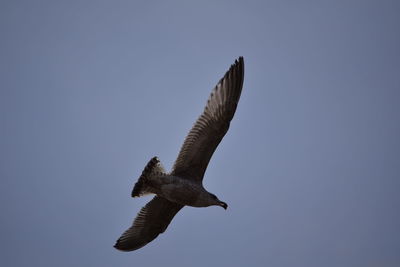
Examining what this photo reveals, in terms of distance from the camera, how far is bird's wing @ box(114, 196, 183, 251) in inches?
384

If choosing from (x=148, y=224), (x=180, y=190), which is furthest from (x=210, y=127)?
(x=148, y=224)

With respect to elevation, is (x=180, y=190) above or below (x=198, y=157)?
below

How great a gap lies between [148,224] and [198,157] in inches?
88.2

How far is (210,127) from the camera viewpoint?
8898 millimetres

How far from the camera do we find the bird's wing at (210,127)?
891cm

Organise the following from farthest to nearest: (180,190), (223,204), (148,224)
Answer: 1. (148,224)
2. (223,204)
3. (180,190)

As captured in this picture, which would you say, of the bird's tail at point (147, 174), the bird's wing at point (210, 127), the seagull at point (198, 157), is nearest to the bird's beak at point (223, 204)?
the seagull at point (198, 157)

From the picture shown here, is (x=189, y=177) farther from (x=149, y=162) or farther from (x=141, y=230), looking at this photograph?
(x=141, y=230)

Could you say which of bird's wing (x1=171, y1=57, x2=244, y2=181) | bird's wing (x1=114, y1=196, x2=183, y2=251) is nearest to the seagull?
bird's wing (x1=171, y1=57, x2=244, y2=181)

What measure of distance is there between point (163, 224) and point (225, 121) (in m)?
3.07

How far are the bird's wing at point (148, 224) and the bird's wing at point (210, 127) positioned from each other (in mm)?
1112

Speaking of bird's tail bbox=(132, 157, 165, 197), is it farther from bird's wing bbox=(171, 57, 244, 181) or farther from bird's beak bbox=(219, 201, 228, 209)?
bird's beak bbox=(219, 201, 228, 209)

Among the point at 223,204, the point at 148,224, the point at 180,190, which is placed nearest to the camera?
the point at 180,190

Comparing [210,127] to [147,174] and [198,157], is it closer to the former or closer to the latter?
[198,157]
